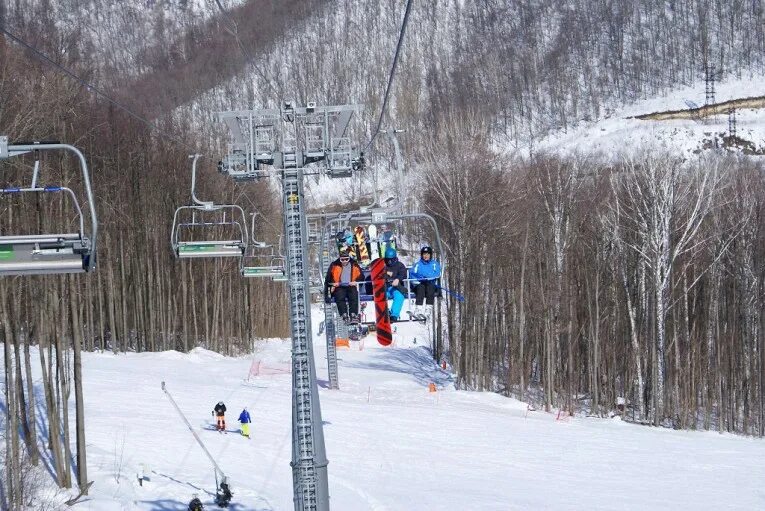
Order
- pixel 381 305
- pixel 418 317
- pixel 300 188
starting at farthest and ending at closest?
pixel 418 317 → pixel 381 305 → pixel 300 188

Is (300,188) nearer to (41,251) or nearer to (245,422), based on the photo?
(41,251)

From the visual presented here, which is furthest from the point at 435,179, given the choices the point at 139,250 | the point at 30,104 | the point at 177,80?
the point at 177,80

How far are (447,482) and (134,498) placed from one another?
7174 mm

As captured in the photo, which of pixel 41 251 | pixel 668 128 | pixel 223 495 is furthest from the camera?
pixel 668 128

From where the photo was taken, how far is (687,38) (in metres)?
137

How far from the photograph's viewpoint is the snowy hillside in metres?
96.7

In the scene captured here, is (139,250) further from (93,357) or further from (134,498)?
(134,498)

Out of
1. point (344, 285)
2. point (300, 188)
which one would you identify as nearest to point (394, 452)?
point (344, 285)

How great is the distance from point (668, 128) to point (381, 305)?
9583 cm

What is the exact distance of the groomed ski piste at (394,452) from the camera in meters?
20.6

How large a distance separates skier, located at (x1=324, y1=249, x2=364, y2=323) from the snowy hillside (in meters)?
71.6

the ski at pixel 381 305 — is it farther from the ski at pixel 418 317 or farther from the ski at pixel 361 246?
the ski at pixel 361 246

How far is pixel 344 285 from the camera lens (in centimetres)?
1680

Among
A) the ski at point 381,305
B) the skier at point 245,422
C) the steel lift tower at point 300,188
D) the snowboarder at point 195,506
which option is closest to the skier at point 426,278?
the ski at point 381,305
